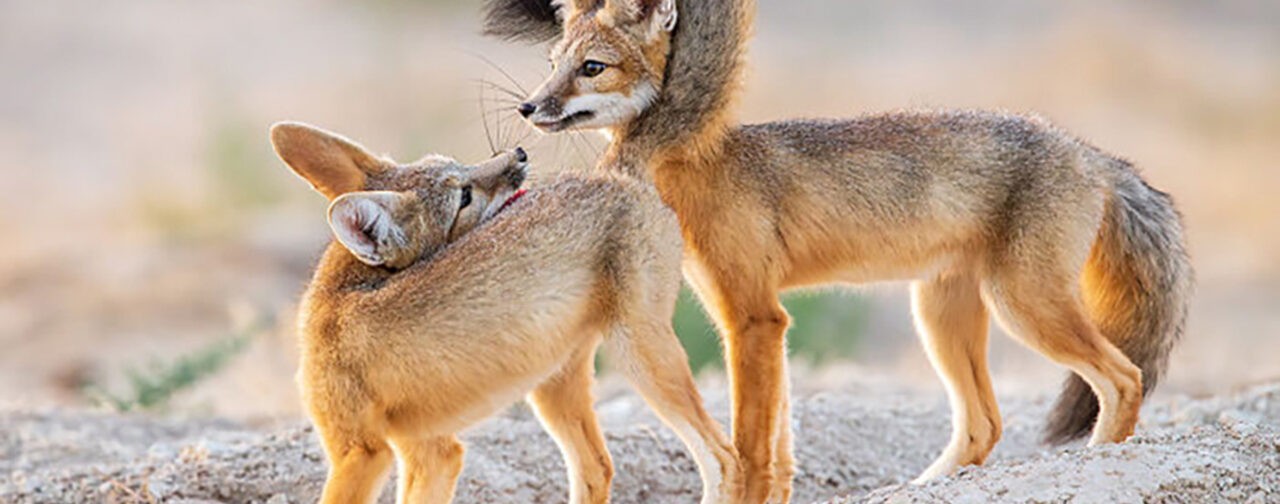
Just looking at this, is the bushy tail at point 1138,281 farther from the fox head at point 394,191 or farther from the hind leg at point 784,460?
the fox head at point 394,191

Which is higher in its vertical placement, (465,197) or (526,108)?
(526,108)

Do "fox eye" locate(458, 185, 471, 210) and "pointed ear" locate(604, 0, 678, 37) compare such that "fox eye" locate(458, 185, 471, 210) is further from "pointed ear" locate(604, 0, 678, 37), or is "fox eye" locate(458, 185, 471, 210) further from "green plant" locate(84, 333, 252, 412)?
"green plant" locate(84, 333, 252, 412)

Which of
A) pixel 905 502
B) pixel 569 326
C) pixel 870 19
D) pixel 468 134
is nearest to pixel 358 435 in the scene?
pixel 569 326

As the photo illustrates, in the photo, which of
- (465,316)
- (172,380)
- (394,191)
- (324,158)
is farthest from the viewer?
(172,380)

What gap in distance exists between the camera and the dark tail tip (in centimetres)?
707

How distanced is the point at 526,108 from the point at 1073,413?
263 cm

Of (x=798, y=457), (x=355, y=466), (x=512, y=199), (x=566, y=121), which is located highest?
(x=566, y=121)

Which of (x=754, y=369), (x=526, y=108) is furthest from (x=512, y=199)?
(x=754, y=369)

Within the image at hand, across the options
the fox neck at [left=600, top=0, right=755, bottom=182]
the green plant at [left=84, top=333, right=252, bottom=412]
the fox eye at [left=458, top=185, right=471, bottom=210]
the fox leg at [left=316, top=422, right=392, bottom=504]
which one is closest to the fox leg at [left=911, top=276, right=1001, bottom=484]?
the fox neck at [left=600, top=0, right=755, bottom=182]

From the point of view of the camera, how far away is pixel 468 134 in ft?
59.1

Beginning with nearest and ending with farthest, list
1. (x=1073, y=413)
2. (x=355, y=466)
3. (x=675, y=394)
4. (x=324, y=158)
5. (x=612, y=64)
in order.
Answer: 1. (x=355, y=466)
2. (x=675, y=394)
3. (x=324, y=158)
4. (x=612, y=64)
5. (x=1073, y=413)

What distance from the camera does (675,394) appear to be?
587cm

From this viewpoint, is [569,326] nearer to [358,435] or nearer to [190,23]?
[358,435]

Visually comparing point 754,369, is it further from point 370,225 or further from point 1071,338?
point 370,225
